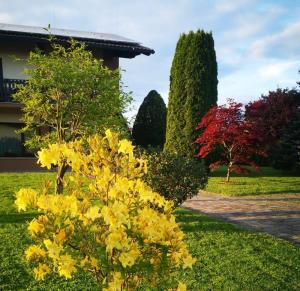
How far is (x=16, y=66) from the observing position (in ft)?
64.7

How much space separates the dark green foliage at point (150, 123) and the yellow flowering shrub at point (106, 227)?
17.4 m

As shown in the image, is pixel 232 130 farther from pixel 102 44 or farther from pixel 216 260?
pixel 216 260

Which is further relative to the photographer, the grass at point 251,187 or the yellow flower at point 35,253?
the grass at point 251,187

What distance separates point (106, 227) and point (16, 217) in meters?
6.30

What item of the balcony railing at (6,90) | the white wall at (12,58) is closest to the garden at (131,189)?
the balcony railing at (6,90)

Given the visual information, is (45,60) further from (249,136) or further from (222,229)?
(249,136)

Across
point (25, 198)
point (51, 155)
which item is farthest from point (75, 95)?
point (25, 198)

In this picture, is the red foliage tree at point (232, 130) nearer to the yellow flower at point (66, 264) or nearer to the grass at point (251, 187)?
the grass at point (251, 187)

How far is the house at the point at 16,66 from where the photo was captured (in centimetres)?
1836

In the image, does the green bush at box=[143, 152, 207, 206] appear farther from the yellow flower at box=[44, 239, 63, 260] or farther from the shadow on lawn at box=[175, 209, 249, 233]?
the yellow flower at box=[44, 239, 63, 260]

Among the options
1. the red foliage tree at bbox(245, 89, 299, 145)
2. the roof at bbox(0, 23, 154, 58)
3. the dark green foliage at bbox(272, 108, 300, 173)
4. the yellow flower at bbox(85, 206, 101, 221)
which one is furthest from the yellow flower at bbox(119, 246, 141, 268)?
the red foliage tree at bbox(245, 89, 299, 145)

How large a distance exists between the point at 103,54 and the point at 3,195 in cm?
1203

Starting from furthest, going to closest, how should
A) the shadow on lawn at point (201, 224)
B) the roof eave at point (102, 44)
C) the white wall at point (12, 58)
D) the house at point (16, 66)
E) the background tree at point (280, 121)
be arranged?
1. the background tree at point (280, 121)
2. the white wall at point (12, 58)
3. the house at point (16, 66)
4. the roof eave at point (102, 44)
5. the shadow on lawn at point (201, 224)

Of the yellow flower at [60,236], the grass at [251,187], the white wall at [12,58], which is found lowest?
the grass at [251,187]
